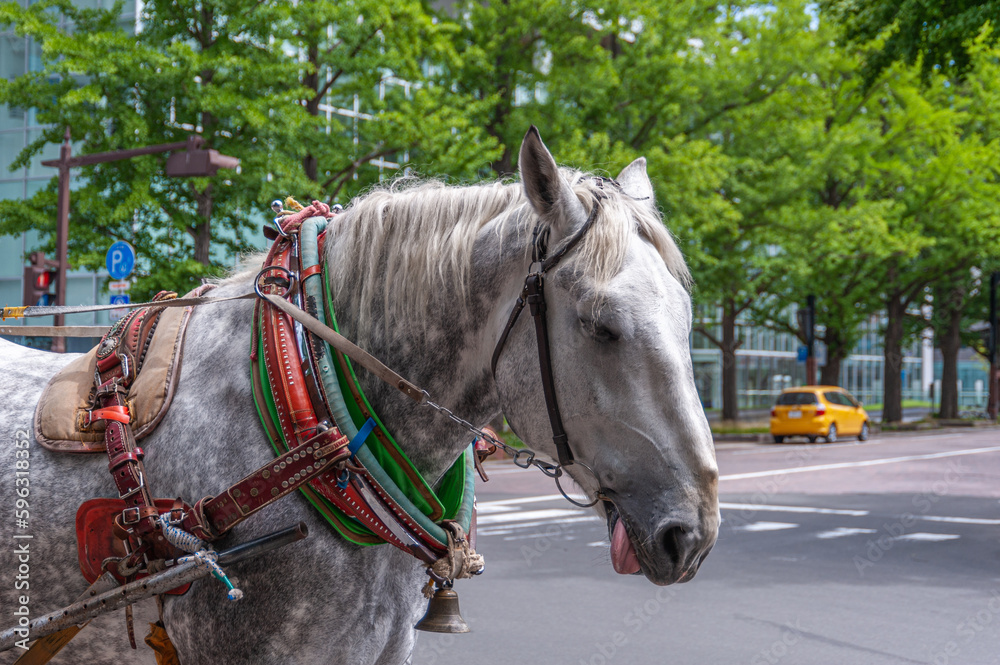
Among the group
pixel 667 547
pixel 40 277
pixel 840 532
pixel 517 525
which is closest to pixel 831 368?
pixel 840 532

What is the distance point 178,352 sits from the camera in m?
2.29

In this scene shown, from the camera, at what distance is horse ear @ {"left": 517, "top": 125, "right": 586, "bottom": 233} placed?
78.6 inches

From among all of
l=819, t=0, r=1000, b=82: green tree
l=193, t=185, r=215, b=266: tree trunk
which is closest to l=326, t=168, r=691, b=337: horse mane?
l=819, t=0, r=1000, b=82: green tree

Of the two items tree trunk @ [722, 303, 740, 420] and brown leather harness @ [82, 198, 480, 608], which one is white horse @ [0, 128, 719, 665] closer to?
brown leather harness @ [82, 198, 480, 608]

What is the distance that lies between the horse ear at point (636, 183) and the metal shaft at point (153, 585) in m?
1.17

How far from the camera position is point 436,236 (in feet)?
7.30

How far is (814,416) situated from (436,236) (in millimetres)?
27948

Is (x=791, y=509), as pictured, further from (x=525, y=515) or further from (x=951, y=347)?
(x=951, y=347)

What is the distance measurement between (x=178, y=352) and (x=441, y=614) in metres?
0.95

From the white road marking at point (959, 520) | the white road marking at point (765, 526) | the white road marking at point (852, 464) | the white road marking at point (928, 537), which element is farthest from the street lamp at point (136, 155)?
the white road marking at point (959, 520)

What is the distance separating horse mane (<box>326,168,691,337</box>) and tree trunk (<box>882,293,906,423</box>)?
3584 centimetres

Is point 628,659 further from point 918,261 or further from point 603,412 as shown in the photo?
point 918,261

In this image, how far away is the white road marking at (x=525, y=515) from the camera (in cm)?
1105

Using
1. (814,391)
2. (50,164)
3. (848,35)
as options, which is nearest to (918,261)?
(814,391)
